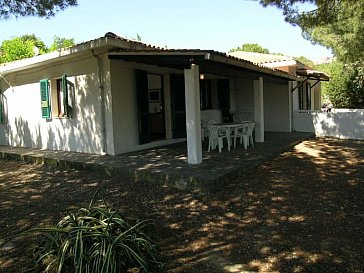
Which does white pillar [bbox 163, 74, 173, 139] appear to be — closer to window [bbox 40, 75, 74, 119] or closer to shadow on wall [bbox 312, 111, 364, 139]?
window [bbox 40, 75, 74, 119]

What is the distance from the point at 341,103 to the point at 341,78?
163 cm

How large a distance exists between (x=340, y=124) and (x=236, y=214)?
30.2 feet

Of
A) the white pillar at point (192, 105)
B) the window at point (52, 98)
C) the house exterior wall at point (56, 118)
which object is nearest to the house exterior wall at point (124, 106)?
the house exterior wall at point (56, 118)

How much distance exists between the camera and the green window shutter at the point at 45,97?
395 inches

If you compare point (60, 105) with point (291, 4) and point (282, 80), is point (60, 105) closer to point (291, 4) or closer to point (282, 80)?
point (291, 4)

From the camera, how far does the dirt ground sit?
373cm

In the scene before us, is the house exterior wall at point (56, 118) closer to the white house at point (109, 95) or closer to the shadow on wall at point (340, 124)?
the white house at point (109, 95)

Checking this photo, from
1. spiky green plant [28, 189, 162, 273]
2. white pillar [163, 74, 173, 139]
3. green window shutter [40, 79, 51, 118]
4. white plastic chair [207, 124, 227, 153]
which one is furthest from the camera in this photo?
white pillar [163, 74, 173, 139]

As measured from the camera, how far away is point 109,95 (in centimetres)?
831

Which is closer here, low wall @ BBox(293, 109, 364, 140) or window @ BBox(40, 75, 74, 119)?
window @ BBox(40, 75, 74, 119)

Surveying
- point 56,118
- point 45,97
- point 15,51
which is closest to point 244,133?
point 56,118

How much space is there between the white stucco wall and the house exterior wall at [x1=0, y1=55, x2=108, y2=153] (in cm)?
732

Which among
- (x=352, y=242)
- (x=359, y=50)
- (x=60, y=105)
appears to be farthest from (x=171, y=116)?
(x=359, y=50)

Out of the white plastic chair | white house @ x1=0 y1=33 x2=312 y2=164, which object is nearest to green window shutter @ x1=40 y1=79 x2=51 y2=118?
white house @ x1=0 y1=33 x2=312 y2=164
